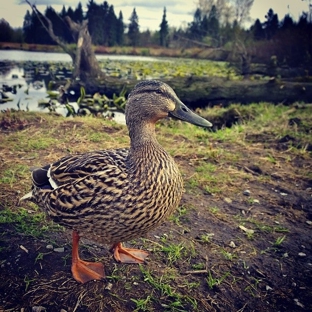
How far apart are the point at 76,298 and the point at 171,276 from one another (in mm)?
654

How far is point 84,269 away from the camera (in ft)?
7.37

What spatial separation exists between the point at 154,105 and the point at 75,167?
2.23 ft

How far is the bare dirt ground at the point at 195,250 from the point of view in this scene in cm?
215

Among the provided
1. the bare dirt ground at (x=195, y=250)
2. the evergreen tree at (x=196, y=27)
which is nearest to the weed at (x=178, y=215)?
the bare dirt ground at (x=195, y=250)

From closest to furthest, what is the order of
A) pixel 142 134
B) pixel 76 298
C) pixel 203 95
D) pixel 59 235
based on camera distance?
pixel 76 298 → pixel 142 134 → pixel 59 235 → pixel 203 95

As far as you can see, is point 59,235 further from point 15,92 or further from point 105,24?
point 105,24

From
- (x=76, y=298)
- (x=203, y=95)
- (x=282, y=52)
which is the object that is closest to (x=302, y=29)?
(x=282, y=52)

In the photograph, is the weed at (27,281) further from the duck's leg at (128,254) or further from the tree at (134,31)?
the tree at (134,31)

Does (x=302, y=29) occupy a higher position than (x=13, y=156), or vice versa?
(x=302, y=29)

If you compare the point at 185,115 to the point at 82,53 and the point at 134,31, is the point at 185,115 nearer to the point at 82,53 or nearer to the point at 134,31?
the point at 82,53

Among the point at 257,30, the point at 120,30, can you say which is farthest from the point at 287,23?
the point at 120,30

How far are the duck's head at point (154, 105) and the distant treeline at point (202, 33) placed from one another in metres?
2.76

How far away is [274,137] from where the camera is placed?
5.49 metres

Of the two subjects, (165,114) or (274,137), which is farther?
(274,137)
